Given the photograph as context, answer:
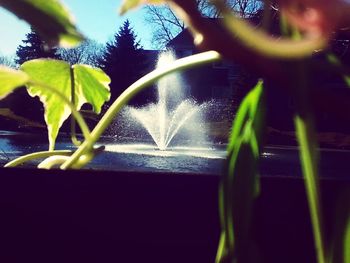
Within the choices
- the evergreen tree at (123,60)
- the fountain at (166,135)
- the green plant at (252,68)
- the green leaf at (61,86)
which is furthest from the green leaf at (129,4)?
the evergreen tree at (123,60)

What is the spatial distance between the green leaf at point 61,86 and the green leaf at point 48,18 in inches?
4.3

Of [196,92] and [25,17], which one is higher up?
[196,92]

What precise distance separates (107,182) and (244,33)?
6.2 inches

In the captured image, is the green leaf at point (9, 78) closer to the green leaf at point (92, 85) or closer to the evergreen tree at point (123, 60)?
the green leaf at point (92, 85)

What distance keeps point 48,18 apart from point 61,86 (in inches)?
5.6

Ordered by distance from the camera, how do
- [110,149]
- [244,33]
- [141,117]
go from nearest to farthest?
[244,33] → [110,149] → [141,117]

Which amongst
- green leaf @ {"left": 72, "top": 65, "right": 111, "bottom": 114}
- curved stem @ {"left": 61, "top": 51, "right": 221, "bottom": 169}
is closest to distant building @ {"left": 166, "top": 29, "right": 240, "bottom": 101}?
green leaf @ {"left": 72, "top": 65, "right": 111, "bottom": 114}

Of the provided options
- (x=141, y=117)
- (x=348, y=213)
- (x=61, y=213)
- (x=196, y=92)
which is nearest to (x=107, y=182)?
(x=61, y=213)

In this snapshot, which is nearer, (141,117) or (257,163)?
(257,163)

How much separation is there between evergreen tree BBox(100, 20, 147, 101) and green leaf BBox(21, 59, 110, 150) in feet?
42.8

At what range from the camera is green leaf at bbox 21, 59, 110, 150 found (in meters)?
0.26

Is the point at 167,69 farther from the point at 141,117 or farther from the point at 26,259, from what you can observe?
the point at 141,117

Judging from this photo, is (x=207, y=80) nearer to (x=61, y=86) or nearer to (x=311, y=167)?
(x=61, y=86)

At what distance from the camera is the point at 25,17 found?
0.12 meters
